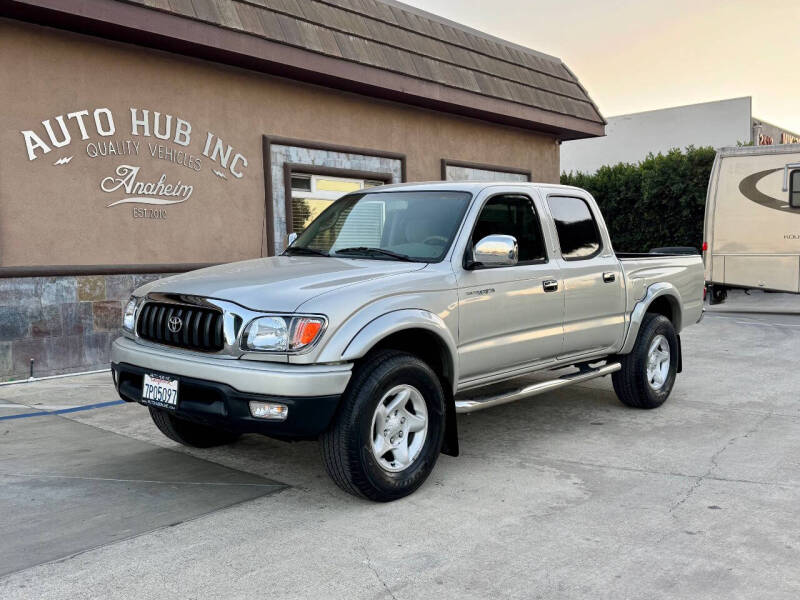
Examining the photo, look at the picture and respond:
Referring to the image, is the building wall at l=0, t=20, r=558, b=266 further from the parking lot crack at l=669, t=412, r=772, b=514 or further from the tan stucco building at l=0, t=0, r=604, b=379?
the parking lot crack at l=669, t=412, r=772, b=514

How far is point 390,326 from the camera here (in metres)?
4.41

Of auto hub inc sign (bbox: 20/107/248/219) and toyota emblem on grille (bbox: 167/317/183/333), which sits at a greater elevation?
auto hub inc sign (bbox: 20/107/248/219)

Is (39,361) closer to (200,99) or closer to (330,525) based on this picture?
(200,99)

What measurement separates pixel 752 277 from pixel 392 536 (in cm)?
1280

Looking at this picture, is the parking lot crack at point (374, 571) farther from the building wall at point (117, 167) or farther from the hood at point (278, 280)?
the building wall at point (117, 167)

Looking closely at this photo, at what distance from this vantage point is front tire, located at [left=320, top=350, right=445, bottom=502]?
13.9 feet

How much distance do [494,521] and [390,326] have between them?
3.91 feet

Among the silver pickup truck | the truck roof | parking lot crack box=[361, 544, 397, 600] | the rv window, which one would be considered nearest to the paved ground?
parking lot crack box=[361, 544, 397, 600]

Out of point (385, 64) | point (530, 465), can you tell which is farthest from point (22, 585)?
point (385, 64)

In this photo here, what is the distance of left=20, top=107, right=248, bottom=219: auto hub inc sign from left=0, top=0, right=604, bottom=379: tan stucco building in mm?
19

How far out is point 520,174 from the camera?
15.7 meters

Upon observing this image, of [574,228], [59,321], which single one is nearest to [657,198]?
[574,228]

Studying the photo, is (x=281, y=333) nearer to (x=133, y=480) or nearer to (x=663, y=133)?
(x=133, y=480)

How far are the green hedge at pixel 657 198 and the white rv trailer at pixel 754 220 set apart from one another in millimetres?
3511
